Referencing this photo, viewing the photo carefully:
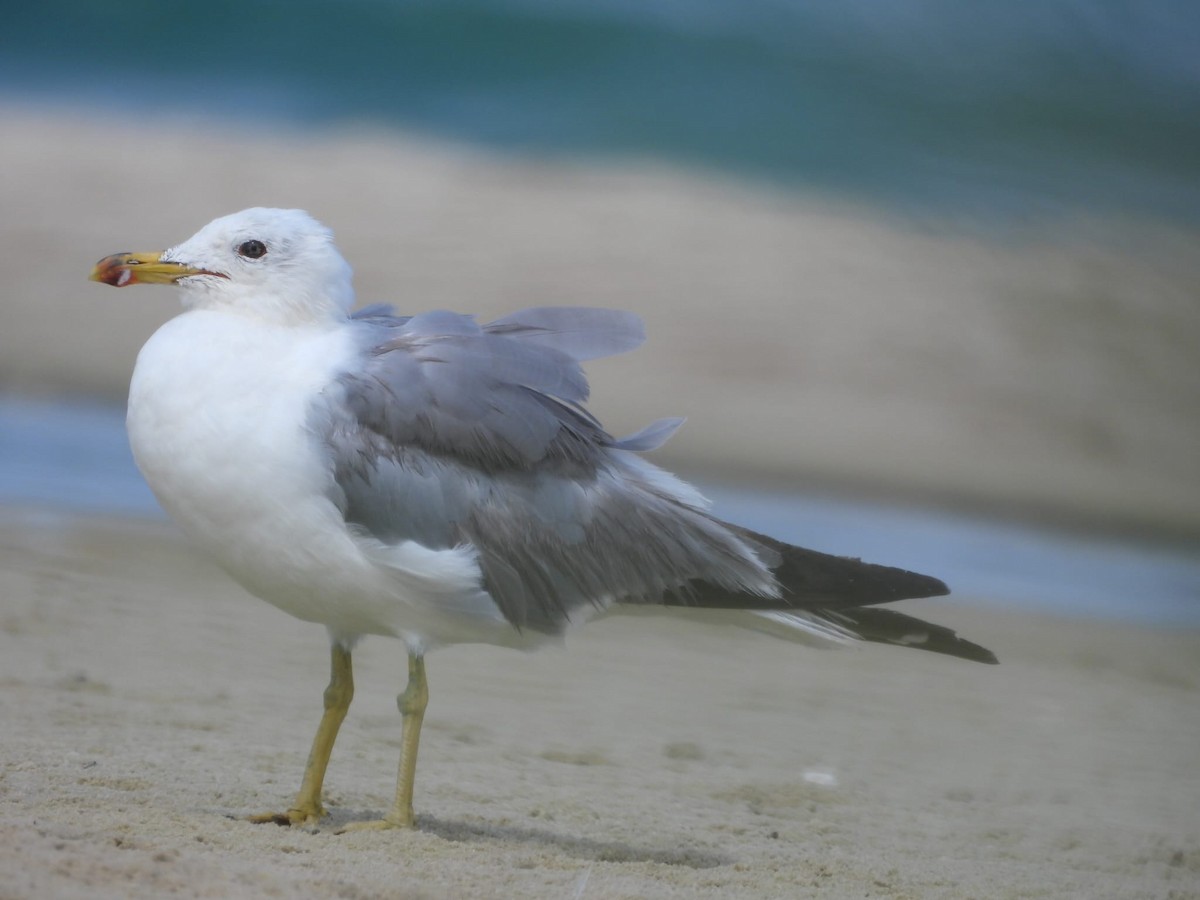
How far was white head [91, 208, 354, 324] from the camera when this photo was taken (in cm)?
370

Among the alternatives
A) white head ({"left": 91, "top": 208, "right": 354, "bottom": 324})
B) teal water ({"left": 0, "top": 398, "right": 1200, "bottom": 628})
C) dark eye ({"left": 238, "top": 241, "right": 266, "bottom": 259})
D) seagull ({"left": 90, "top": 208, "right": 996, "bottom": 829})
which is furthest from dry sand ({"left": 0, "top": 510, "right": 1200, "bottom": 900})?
dark eye ({"left": 238, "top": 241, "right": 266, "bottom": 259})

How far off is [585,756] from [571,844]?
111 cm

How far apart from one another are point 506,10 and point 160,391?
10.6m

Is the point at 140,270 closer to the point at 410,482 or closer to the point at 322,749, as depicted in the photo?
the point at 410,482

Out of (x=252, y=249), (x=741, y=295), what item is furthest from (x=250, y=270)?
(x=741, y=295)

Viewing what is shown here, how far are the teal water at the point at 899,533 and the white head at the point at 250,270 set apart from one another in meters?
4.12

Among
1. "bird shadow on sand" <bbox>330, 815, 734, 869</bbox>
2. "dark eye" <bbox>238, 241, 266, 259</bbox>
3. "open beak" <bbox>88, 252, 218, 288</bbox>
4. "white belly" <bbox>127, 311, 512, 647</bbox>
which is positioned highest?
"dark eye" <bbox>238, 241, 266, 259</bbox>

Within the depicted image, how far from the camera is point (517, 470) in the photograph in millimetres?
3775

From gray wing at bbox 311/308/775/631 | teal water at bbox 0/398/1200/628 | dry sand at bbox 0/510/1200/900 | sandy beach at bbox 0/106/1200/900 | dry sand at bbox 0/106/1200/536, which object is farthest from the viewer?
dry sand at bbox 0/106/1200/536

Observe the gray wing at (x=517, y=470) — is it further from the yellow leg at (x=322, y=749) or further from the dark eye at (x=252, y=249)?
the yellow leg at (x=322, y=749)

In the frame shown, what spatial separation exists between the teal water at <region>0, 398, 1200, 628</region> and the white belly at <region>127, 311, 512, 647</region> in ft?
14.0

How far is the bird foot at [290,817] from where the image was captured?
12.0 ft

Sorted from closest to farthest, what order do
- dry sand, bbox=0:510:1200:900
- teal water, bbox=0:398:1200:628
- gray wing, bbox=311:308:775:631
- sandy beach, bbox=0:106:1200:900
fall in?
dry sand, bbox=0:510:1200:900 < gray wing, bbox=311:308:775:631 < sandy beach, bbox=0:106:1200:900 < teal water, bbox=0:398:1200:628

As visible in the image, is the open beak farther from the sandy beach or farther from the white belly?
the sandy beach
